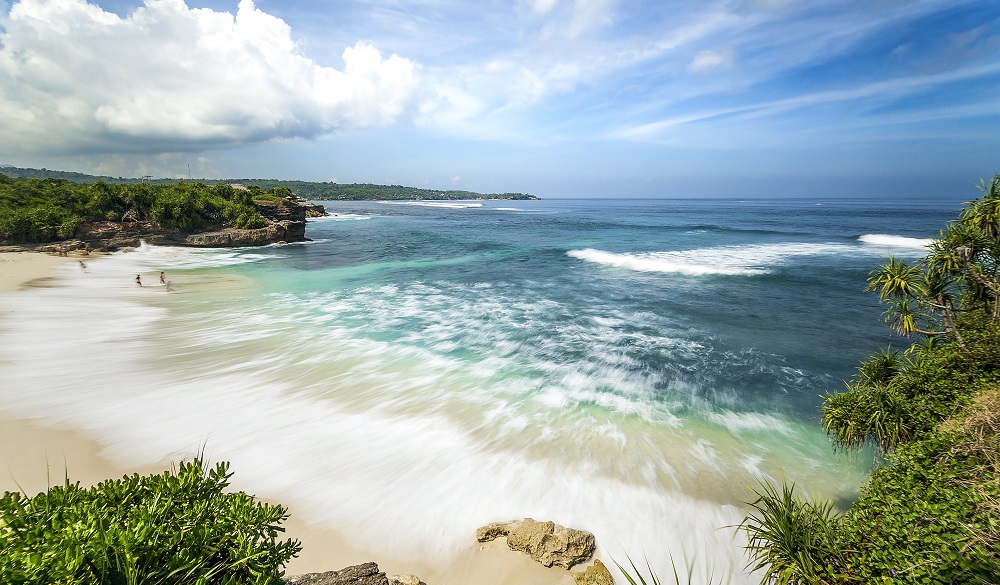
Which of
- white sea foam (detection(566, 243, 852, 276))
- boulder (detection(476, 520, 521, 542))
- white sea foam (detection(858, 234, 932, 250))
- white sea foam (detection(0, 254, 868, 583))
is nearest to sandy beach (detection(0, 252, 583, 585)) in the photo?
boulder (detection(476, 520, 521, 542))

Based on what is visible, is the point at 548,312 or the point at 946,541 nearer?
the point at 946,541

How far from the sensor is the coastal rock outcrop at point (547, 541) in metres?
6.52

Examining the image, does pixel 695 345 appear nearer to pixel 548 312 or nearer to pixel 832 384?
pixel 832 384

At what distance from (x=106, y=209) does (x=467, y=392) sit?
172ft

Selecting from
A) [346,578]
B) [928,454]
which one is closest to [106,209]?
[346,578]

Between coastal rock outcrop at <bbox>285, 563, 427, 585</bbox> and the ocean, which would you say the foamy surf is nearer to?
the ocean

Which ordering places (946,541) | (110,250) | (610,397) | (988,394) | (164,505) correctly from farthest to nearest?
(110,250) < (610,397) < (988,394) < (946,541) < (164,505)

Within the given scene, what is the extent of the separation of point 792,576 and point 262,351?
17.6 m

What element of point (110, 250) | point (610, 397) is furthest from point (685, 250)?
point (110, 250)

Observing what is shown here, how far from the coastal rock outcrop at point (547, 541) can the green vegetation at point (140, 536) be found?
4.09m

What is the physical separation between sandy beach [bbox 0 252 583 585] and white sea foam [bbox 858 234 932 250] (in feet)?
195

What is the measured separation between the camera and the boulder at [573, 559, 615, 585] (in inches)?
240

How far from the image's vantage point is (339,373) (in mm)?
14352

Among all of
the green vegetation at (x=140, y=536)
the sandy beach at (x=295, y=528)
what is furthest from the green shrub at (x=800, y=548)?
the green vegetation at (x=140, y=536)
